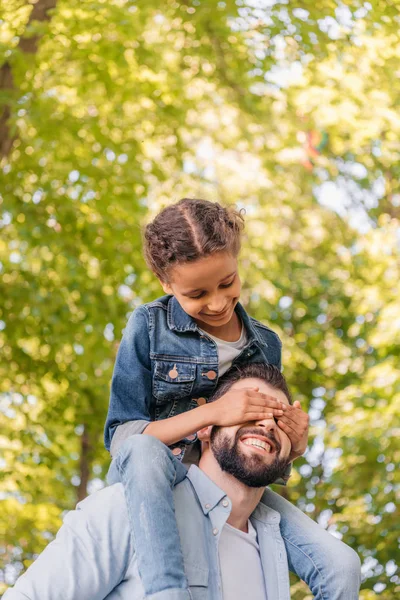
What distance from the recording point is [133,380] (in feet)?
8.45

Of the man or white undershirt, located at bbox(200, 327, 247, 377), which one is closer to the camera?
the man

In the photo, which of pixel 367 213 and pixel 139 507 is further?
pixel 367 213

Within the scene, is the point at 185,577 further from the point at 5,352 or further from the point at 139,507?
the point at 5,352

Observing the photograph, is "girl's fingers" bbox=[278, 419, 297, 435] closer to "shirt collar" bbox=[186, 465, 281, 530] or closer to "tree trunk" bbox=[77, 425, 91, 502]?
"shirt collar" bbox=[186, 465, 281, 530]

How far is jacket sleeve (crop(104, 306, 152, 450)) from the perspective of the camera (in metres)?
2.58

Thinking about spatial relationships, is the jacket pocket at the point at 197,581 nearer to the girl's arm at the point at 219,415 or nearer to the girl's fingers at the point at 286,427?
the girl's arm at the point at 219,415

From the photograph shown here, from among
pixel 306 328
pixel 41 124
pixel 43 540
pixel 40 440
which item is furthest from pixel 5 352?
pixel 306 328

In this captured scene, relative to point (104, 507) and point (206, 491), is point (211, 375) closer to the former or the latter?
point (206, 491)

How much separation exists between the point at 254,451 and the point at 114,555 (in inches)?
17.6

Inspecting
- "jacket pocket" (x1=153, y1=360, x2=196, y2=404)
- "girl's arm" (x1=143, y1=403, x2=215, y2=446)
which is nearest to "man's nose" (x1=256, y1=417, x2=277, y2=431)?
"girl's arm" (x1=143, y1=403, x2=215, y2=446)

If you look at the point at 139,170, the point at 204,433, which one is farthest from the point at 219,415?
the point at 139,170

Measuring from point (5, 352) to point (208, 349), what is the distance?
479 cm

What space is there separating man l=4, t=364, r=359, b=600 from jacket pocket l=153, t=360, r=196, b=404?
0.34 ft

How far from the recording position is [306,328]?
11.0 metres
